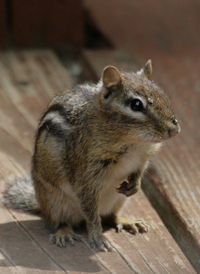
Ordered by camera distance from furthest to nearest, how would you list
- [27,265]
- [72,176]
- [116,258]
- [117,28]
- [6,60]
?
[117,28], [6,60], [72,176], [116,258], [27,265]

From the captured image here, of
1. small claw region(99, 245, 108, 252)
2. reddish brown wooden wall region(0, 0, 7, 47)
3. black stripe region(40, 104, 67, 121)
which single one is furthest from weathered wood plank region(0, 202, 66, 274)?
reddish brown wooden wall region(0, 0, 7, 47)

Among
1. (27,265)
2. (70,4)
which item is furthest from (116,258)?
(70,4)

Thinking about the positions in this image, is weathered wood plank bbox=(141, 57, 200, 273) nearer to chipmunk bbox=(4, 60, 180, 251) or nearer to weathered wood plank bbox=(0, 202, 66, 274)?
chipmunk bbox=(4, 60, 180, 251)

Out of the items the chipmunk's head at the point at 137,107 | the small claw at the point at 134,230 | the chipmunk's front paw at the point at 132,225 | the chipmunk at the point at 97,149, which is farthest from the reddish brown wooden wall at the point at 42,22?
the small claw at the point at 134,230

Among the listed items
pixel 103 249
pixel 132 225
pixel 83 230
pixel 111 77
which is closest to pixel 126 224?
pixel 132 225

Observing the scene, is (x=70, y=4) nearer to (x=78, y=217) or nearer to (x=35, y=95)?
(x=35, y=95)

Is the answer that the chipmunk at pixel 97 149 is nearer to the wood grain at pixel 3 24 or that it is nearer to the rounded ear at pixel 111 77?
the rounded ear at pixel 111 77
